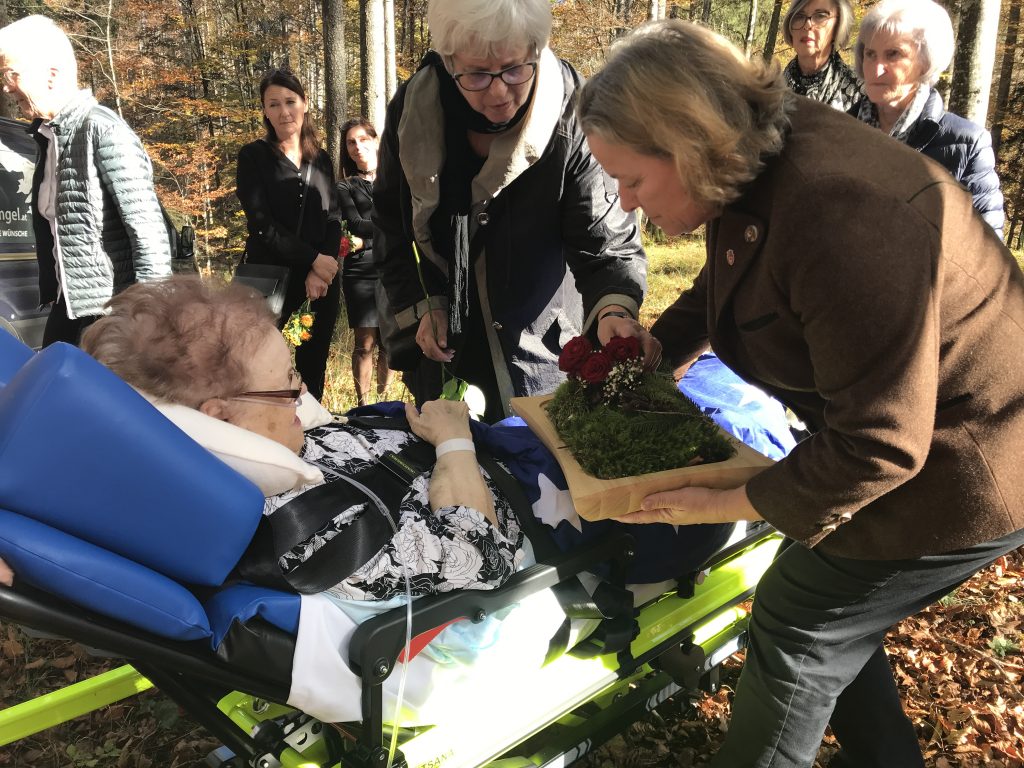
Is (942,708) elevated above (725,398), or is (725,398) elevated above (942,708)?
(725,398)

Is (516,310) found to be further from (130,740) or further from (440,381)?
(130,740)

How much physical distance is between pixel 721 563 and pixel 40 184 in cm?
371

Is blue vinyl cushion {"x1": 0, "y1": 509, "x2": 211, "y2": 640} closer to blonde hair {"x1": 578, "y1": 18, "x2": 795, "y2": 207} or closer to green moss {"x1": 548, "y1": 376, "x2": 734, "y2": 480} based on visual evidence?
green moss {"x1": 548, "y1": 376, "x2": 734, "y2": 480}

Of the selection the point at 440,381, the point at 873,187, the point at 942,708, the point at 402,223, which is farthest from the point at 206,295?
the point at 942,708

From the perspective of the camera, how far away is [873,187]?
4.43ft

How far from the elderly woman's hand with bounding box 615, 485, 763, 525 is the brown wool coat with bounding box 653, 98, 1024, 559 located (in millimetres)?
93

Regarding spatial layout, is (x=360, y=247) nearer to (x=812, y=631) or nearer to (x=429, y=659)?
(x=429, y=659)

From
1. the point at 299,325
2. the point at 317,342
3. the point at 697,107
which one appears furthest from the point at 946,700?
the point at 317,342

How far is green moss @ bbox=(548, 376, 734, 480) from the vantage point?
1.99 meters

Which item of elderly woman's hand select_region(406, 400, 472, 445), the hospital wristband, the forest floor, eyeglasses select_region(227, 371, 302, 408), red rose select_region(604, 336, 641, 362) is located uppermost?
red rose select_region(604, 336, 641, 362)

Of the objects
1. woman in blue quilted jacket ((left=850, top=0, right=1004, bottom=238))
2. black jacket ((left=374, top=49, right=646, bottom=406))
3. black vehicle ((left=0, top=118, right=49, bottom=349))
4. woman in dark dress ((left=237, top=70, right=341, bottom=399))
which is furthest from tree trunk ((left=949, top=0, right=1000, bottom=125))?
black vehicle ((left=0, top=118, right=49, bottom=349))

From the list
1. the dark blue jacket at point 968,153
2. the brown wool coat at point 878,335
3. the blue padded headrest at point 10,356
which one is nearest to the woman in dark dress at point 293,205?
the blue padded headrest at point 10,356

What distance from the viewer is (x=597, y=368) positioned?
2154mm

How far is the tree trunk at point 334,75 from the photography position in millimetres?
8312
